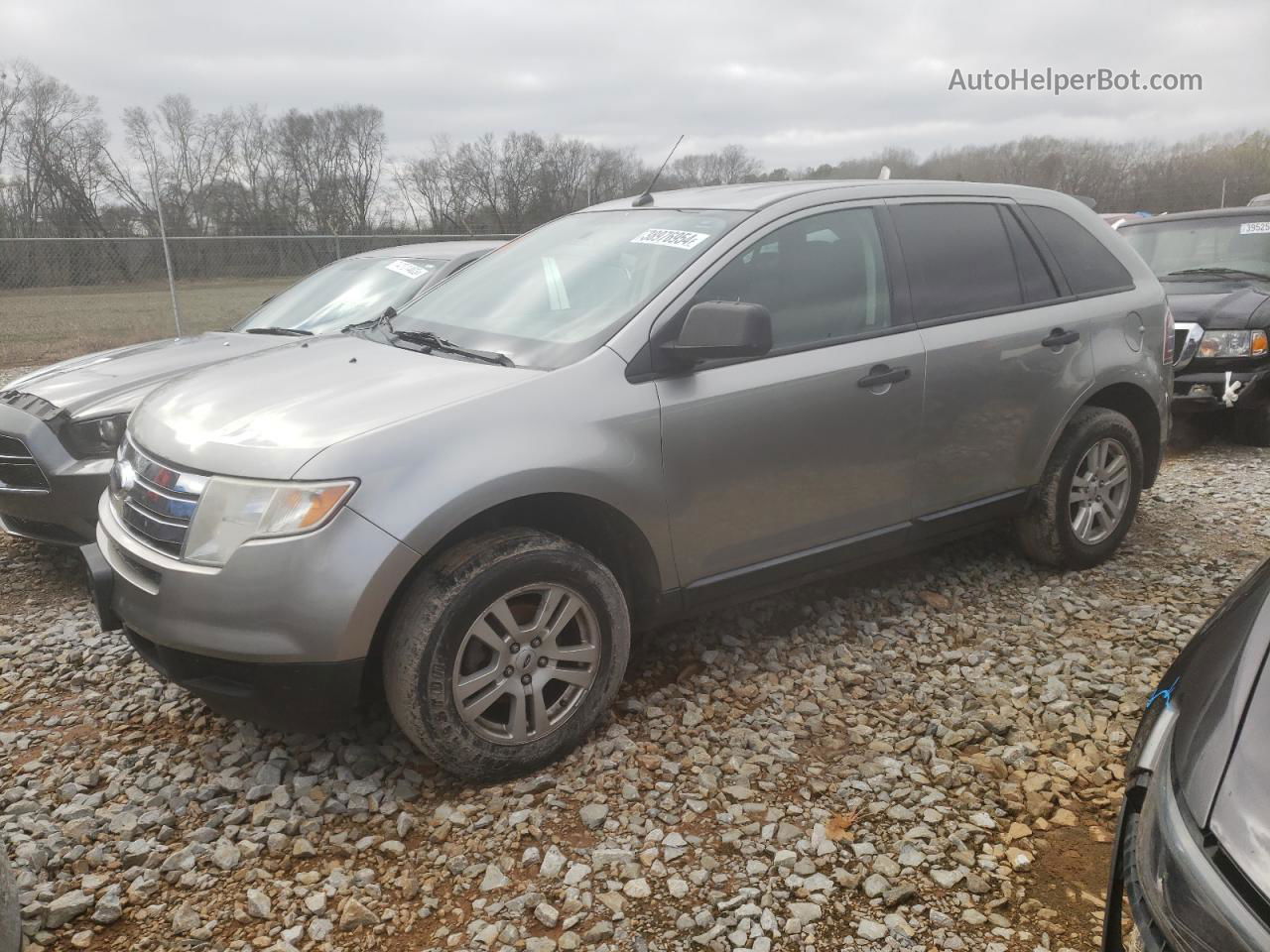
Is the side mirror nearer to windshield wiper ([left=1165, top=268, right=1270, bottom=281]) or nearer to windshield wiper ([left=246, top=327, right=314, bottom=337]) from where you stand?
windshield wiper ([left=246, top=327, right=314, bottom=337])

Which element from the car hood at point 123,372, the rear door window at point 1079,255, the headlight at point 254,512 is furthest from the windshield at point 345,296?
the rear door window at point 1079,255

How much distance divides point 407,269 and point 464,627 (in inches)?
157

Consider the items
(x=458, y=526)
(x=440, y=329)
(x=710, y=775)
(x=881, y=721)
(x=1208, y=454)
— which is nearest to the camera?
(x=458, y=526)

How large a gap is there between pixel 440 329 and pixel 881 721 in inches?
84.2

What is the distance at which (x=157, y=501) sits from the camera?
277cm

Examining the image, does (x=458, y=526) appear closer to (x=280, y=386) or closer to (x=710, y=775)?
(x=280, y=386)

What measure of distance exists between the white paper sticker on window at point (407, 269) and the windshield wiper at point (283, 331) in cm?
76

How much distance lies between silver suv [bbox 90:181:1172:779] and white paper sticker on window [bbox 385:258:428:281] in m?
2.11

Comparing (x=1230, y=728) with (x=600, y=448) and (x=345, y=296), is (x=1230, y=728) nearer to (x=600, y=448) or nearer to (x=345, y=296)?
(x=600, y=448)

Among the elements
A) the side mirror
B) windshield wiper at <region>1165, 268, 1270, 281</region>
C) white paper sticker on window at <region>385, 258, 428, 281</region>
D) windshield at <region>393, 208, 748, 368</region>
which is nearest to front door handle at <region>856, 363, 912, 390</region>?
the side mirror

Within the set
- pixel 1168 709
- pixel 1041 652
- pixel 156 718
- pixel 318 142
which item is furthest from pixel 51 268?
pixel 318 142

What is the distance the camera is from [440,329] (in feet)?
11.5

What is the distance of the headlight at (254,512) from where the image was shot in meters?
2.52

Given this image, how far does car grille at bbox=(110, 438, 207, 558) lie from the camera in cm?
267
